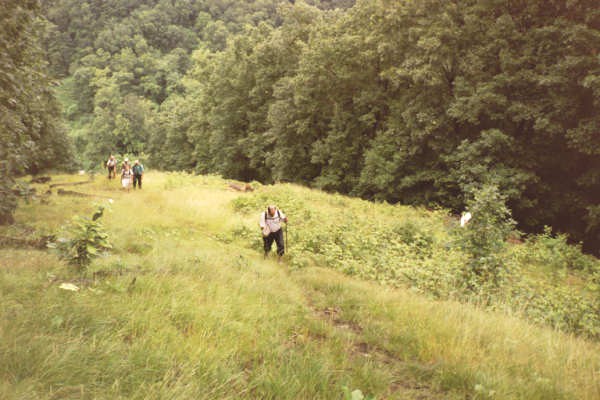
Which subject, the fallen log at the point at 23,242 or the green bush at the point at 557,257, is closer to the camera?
the fallen log at the point at 23,242

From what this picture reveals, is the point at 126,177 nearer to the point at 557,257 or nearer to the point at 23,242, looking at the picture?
the point at 23,242

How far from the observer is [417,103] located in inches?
947

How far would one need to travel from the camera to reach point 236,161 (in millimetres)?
46219

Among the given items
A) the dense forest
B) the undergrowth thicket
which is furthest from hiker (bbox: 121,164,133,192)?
the undergrowth thicket

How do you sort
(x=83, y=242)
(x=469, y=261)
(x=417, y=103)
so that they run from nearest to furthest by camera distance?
1. (x=83, y=242)
2. (x=469, y=261)
3. (x=417, y=103)

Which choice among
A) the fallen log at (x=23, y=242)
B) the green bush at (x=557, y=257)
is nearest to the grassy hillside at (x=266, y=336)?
the fallen log at (x=23, y=242)

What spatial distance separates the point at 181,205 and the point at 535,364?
50.2 ft

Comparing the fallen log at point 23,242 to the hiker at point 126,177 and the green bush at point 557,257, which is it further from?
the green bush at point 557,257

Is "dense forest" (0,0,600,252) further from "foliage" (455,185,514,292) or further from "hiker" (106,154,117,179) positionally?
"foliage" (455,185,514,292)

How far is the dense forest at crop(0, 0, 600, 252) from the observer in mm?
17750

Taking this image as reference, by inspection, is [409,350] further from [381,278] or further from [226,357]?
[381,278]

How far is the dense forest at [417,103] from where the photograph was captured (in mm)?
17750

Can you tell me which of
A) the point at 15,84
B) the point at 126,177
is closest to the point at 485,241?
the point at 15,84

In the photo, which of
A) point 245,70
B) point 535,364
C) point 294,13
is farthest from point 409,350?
point 245,70
